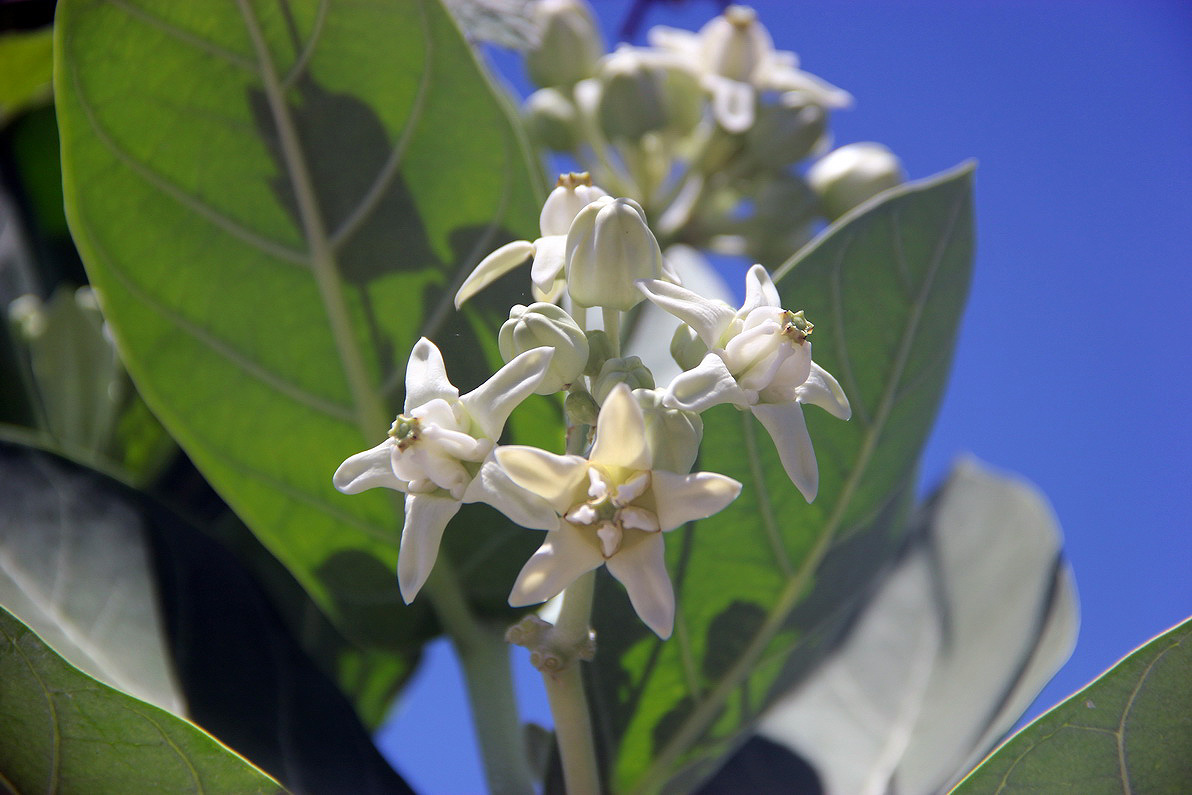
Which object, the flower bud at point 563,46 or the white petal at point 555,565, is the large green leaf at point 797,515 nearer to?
the white petal at point 555,565

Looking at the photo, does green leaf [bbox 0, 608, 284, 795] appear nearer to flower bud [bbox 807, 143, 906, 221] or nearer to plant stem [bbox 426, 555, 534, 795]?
plant stem [bbox 426, 555, 534, 795]

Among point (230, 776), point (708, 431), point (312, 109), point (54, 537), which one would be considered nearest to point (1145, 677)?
point (708, 431)

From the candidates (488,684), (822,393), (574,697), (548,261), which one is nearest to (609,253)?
(548,261)

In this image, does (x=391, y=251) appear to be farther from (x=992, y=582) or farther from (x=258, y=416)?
(x=992, y=582)

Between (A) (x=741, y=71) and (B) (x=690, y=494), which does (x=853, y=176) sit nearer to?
(A) (x=741, y=71)

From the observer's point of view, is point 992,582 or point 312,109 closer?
point 312,109

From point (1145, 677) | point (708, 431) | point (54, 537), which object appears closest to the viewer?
point (1145, 677)
